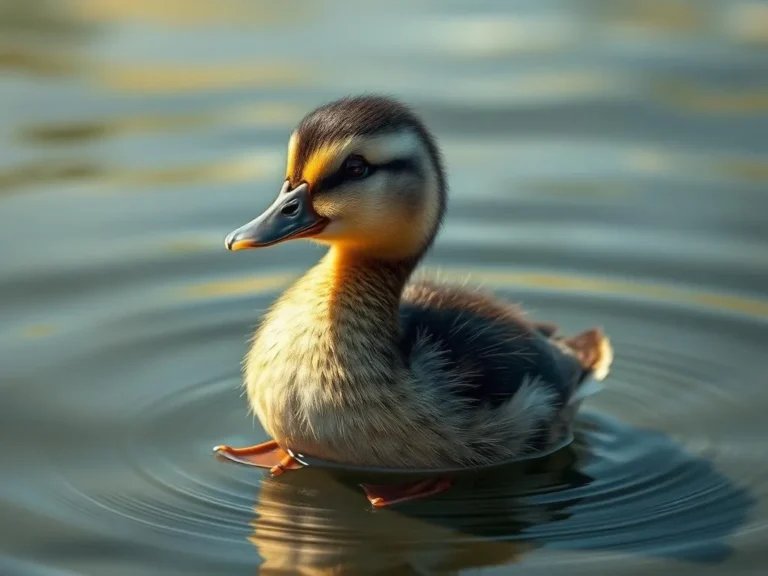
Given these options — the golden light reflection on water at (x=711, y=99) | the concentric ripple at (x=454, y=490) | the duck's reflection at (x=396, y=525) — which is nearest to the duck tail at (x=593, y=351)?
the concentric ripple at (x=454, y=490)

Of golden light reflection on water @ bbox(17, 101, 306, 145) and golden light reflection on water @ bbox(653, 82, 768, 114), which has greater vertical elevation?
golden light reflection on water @ bbox(653, 82, 768, 114)

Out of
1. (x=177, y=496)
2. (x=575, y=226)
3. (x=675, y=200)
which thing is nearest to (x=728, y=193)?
(x=675, y=200)

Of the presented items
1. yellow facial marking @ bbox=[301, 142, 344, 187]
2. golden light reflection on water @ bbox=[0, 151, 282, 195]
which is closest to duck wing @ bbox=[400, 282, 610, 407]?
yellow facial marking @ bbox=[301, 142, 344, 187]

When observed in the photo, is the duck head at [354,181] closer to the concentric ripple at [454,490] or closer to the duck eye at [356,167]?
the duck eye at [356,167]

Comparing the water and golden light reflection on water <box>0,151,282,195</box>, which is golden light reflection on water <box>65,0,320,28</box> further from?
golden light reflection on water <box>0,151,282,195</box>

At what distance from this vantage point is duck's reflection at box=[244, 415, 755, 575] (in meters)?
6.95

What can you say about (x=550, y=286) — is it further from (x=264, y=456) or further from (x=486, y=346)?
(x=264, y=456)

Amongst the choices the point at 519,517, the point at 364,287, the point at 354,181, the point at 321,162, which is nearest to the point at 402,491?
the point at 519,517

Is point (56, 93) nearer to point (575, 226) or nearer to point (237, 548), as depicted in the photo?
point (575, 226)

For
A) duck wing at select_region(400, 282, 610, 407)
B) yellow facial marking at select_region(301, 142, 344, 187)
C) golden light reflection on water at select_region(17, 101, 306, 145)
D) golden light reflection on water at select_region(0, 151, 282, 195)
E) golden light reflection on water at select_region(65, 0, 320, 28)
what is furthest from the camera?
golden light reflection on water at select_region(65, 0, 320, 28)

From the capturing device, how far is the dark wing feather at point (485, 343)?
779 centimetres

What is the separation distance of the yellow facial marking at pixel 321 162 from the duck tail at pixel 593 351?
183 centimetres

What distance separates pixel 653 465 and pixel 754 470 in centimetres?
48

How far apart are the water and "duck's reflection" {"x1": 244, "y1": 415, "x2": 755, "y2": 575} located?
16 mm
